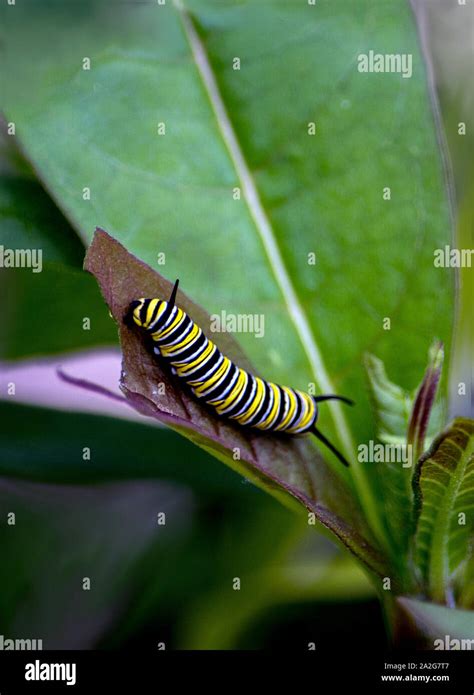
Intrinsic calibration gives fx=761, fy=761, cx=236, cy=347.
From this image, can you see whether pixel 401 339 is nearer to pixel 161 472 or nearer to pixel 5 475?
pixel 161 472

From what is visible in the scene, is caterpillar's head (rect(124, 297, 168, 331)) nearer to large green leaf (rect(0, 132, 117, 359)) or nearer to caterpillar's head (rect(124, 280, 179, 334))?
caterpillar's head (rect(124, 280, 179, 334))

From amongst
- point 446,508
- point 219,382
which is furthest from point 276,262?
point 446,508

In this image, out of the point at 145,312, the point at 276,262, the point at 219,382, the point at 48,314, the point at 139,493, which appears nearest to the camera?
the point at 145,312

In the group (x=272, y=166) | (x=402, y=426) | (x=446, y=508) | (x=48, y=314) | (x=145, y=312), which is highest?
(x=272, y=166)

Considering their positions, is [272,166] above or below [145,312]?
above

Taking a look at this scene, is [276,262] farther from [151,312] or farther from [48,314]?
[48,314]

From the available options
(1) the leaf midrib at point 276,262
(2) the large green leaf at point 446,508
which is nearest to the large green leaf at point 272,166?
(1) the leaf midrib at point 276,262

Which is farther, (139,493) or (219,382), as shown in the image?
(139,493)

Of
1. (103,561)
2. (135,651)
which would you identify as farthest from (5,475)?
(135,651)
